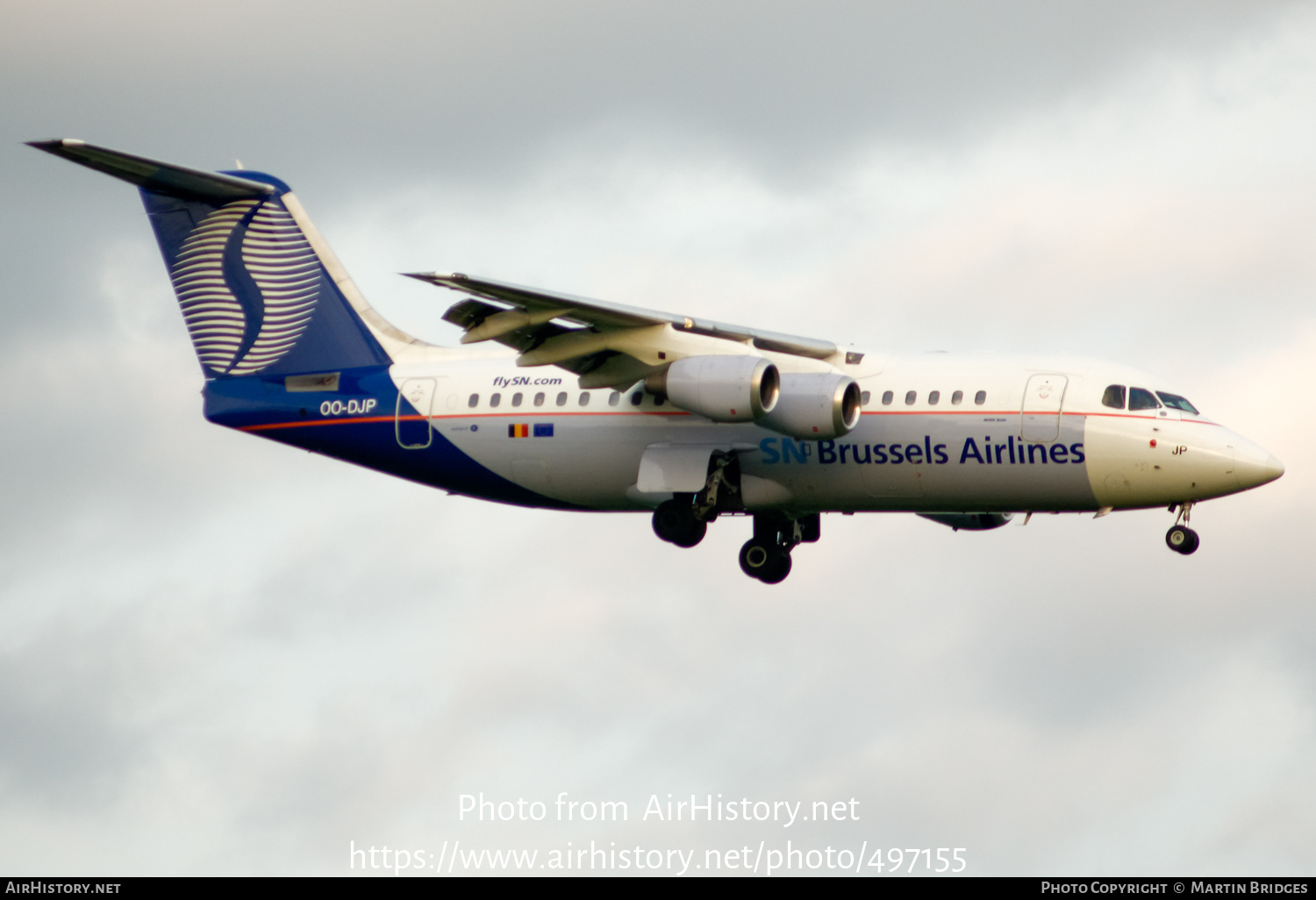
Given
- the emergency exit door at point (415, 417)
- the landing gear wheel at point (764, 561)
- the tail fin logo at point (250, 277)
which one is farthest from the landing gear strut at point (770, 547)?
the tail fin logo at point (250, 277)

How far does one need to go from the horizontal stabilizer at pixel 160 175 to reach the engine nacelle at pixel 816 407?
9589 mm

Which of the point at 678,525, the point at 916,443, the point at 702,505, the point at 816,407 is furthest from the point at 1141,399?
the point at 678,525

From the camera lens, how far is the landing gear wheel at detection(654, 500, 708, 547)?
26469mm

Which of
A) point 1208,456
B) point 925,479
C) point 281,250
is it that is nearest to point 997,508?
point 925,479

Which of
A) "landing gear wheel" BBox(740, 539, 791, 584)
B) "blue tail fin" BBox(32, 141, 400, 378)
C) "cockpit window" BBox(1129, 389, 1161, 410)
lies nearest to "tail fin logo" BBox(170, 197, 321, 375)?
"blue tail fin" BBox(32, 141, 400, 378)

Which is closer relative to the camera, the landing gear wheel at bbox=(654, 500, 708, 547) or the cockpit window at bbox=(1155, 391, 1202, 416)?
the cockpit window at bbox=(1155, 391, 1202, 416)

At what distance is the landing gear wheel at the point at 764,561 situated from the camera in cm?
2817

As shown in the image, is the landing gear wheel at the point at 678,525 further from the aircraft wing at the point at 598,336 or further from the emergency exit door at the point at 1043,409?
the emergency exit door at the point at 1043,409

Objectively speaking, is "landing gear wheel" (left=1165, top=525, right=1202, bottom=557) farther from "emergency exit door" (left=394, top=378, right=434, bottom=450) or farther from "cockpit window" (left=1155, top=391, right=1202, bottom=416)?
"emergency exit door" (left=394, top=378, right=434, bottom=450)

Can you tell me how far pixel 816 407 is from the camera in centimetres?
2450

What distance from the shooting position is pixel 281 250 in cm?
2931

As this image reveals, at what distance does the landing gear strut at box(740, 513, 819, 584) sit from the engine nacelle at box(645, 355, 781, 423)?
373 centimetres

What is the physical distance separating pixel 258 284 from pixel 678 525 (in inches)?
316

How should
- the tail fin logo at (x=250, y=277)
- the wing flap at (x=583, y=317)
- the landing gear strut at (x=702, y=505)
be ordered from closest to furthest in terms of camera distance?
the wing flap at (x=583, y=317)
the landing gear strut at (x=702, y=505)
the tail fin logo at (x=250, y=277)
